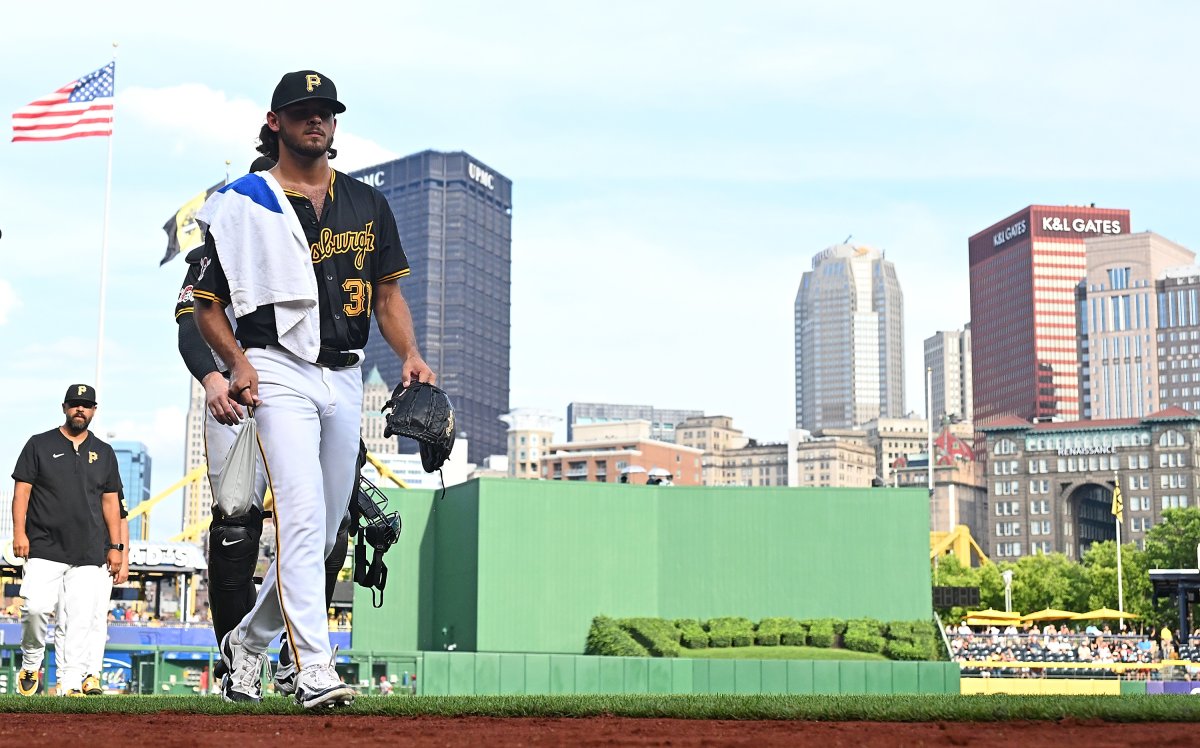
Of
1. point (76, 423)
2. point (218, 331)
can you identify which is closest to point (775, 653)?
point (76, 423)

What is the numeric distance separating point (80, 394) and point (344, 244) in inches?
161

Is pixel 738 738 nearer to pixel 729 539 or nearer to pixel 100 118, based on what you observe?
pixel 100 118

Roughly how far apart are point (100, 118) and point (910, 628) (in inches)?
1108

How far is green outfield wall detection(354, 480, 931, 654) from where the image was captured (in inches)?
1889

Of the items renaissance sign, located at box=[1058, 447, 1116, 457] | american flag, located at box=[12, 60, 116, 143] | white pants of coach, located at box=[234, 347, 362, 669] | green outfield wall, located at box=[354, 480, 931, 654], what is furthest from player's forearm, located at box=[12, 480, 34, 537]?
renaissance sign, located at box=[1058, 447, 1116, 457]

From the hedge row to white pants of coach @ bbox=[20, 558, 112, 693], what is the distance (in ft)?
116

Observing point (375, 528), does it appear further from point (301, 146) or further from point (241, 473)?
Answer: point (301, 146)

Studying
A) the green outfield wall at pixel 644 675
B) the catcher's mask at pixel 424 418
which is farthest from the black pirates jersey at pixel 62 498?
the green outfield wall at pixel 644 675

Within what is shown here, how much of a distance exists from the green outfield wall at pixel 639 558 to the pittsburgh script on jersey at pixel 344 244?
1583 inches

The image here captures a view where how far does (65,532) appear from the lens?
10.8 m

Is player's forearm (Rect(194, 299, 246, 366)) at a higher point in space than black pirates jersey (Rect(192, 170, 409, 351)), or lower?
lower

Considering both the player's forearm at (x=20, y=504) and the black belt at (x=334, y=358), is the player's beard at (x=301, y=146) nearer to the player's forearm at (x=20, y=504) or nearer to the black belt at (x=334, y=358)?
the black belt at (x=334, y=358)

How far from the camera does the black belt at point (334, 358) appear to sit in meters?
7.43

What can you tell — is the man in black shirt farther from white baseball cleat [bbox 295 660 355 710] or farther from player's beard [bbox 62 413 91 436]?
white baseball cleat [bbox 295 660 355 710]
